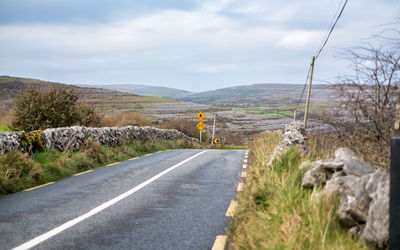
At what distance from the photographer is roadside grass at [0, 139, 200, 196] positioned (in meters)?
9.03

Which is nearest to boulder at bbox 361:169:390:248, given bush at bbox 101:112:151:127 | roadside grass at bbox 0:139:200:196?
roadside grass at bbox 0:139:200:196

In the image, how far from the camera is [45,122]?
60.9 feet

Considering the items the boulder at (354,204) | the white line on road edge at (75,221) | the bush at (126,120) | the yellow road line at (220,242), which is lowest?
the bush at (126,120)

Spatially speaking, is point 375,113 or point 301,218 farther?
point 375,113

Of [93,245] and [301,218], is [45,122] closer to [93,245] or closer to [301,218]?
[93,245]

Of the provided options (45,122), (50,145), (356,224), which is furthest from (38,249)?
(45,122)

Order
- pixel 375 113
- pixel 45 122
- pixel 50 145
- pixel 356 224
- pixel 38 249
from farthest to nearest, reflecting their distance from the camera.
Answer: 1. pixel 45 122
2. pixel 50 145
3. pixel 375 113
4. pixel 38 249
5. pixel 356 224

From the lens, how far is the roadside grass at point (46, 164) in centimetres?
903

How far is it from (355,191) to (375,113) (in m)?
2.44

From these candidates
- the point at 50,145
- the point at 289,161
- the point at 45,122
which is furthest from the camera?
the point at 45,122

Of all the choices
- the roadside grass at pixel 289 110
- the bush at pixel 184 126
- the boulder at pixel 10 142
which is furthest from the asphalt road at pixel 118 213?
the bush at pixel 184 126

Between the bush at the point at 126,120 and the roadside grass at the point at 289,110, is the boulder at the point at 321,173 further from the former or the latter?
the bush at the point at 126,120

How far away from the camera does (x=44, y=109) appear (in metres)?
18.7

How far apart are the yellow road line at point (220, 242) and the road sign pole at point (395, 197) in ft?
7.17
